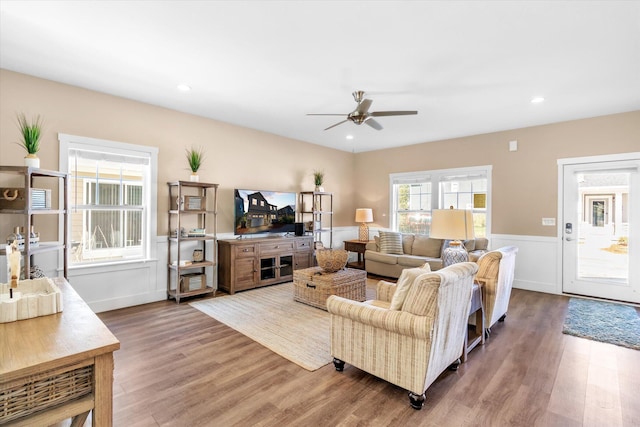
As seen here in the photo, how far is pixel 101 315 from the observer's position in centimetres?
384

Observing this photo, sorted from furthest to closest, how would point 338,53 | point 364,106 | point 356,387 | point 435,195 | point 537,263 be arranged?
1. point 435,195
2. point 537,263
3. point 364,106
4. point 338,53
5. point 356,387

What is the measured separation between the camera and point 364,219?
6961mm

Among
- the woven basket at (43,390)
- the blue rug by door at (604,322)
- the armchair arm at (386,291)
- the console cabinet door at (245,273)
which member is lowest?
the blue rug by door at (604,322)

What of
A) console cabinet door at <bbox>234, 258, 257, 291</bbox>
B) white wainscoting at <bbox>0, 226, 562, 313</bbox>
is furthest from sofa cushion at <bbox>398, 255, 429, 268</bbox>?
console cabinet door at <bbox>234, 258, 257, 291</bbox>

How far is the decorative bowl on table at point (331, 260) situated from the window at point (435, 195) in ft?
9.77

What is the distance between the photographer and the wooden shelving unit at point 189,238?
4.43 metres

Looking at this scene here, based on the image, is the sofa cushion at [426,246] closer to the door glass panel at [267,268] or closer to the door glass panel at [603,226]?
the door glass panel at [603,226]

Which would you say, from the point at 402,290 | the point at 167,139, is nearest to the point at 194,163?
the point at 167,139

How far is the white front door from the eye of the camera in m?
4.45

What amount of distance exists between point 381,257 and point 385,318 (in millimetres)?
3917

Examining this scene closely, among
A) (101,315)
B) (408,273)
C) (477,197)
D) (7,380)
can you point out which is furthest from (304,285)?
(477,197)

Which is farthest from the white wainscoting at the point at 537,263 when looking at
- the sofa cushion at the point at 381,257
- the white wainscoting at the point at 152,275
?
the sofa cushion at the point at 381,257

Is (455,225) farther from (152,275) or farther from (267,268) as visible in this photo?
(152,275)

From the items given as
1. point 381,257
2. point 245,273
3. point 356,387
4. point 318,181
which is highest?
point 318,181
